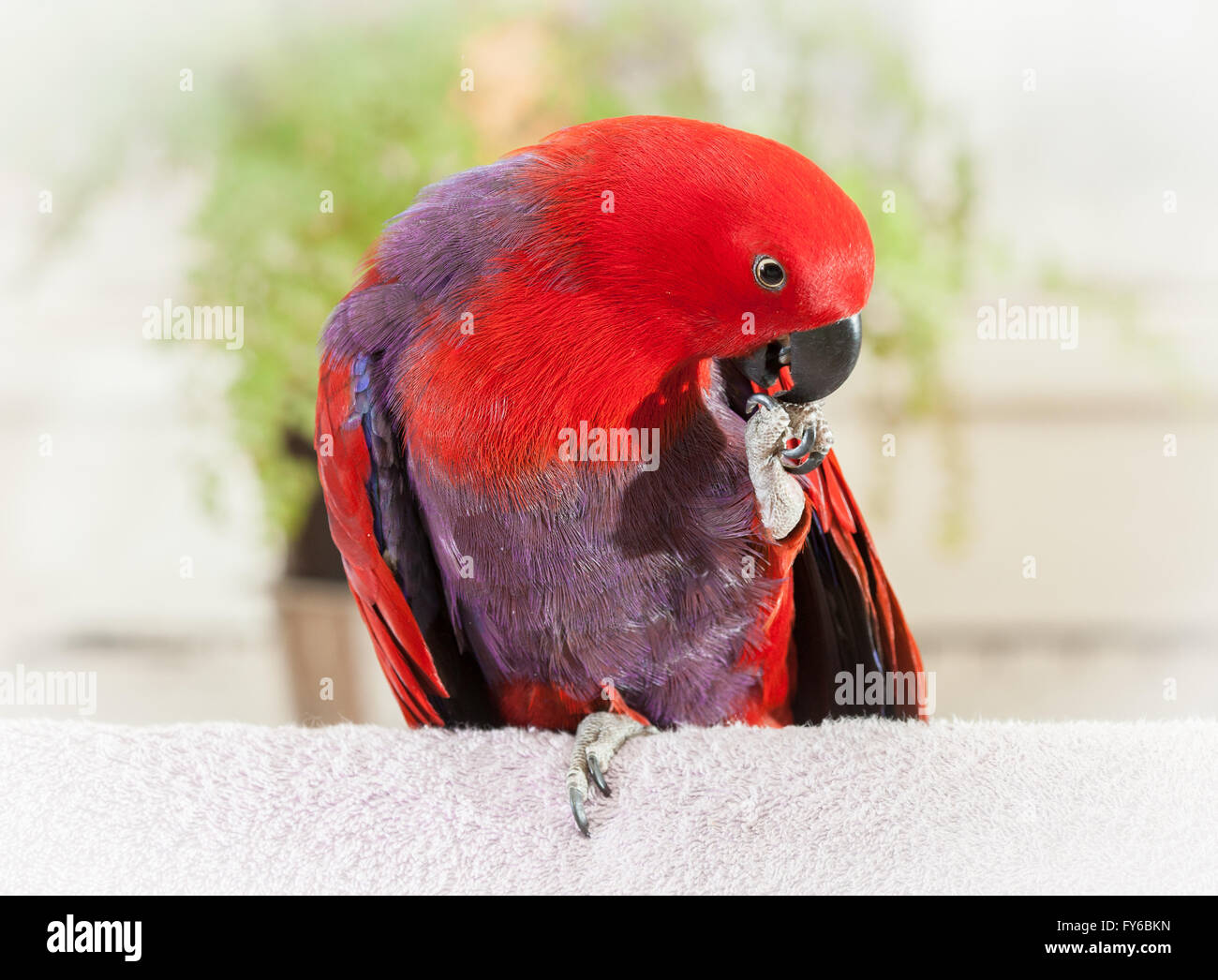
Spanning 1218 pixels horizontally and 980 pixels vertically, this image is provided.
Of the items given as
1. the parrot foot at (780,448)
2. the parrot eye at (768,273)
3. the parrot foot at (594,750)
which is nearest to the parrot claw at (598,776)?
the parrot foot at (594,750)

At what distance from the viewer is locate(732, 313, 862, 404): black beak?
0.69 m

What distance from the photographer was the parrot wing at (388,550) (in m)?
0.80

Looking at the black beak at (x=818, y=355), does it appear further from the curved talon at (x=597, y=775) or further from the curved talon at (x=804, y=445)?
the curved talon at (x=597, y=775)

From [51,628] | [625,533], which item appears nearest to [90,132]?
[51,628]

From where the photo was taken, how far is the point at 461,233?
2.37 feet

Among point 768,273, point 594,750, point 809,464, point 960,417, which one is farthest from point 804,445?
point 960,417

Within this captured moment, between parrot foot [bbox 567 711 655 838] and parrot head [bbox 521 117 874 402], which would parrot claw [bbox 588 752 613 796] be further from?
parrot head [bbox 521 117 874 402]

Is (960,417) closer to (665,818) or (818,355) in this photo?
(818,355)

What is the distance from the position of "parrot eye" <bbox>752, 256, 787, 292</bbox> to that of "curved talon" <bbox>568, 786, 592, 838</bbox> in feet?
1.21

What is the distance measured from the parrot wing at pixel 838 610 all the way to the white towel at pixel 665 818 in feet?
0.71

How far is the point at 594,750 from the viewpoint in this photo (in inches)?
28.4

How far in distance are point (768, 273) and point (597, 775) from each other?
37 cm
